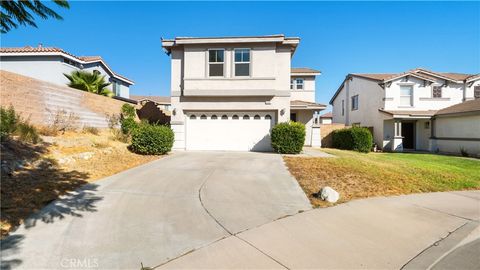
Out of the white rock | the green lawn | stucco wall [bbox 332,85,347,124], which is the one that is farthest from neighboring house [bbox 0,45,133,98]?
stucco wall [bbox 332,85,347,124]

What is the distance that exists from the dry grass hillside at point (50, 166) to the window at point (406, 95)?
62.5 feet

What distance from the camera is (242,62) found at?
13.9m

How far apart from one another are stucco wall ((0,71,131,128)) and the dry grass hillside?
1.14 meters

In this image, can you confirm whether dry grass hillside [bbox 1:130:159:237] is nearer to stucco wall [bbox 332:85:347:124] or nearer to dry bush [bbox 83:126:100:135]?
dry bush [bbox 83:126:100:135]

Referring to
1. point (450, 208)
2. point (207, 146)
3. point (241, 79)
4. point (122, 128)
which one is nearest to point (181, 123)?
point (207, 146)

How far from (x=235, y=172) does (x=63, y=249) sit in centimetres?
534

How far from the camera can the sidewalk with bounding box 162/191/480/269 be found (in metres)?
3.16

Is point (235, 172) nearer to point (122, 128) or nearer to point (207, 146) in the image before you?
point (207, 146)

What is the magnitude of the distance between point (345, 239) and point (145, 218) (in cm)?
336

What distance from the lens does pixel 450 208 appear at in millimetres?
5551

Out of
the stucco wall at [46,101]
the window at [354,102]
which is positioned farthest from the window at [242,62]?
the window at [354,102]

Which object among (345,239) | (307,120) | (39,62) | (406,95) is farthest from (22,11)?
(406,95)

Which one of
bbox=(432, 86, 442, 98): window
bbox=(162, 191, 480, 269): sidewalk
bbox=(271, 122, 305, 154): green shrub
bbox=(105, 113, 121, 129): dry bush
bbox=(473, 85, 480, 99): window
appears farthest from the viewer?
bbox=(473, 85, 480, 99): window

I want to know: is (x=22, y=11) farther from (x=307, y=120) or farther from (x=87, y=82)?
(x=307, y=120)
